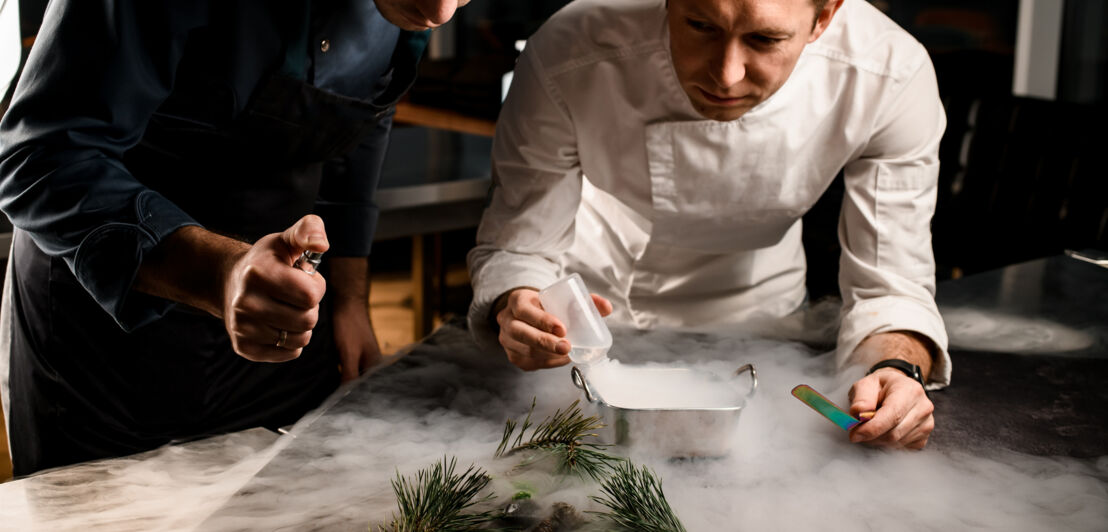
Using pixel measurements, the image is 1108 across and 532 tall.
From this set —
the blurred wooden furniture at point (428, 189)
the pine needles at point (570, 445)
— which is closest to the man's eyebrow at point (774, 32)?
the pine needles at point (570, 445)

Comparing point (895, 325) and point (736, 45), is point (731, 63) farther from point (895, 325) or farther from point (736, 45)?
point (895, 325)

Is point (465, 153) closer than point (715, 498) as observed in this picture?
No

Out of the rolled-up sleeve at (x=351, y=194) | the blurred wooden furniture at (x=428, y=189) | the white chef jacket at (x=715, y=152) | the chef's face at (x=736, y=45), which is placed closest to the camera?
the chef's face at (x=736, y=45)

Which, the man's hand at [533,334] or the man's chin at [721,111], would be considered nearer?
the man's hand at [533,334]

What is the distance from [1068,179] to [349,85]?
1948 mm

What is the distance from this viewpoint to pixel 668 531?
0.91m

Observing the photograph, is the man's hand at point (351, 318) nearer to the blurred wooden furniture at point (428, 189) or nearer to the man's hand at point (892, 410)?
the blurred wooden furniture at point (428, 189)

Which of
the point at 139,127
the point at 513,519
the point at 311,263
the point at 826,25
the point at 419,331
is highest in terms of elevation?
the point at 826,25

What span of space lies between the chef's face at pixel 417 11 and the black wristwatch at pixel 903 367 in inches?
29.9

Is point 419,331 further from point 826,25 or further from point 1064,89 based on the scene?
point 1064,89

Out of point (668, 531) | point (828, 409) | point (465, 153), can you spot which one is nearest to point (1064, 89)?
point (465, 153)

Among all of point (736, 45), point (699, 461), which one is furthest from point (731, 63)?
point (699, 461)

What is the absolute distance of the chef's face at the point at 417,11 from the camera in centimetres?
130

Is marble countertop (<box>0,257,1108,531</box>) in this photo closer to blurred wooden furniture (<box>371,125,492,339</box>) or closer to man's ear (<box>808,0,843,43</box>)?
man's ear (<box>808,0,843,43</box>)
